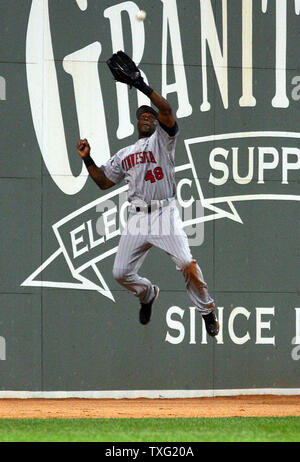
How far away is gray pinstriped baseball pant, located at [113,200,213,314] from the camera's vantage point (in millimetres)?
9227

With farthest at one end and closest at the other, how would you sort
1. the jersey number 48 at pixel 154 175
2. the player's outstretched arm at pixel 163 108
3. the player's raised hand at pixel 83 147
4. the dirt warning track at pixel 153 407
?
the dirt warning track at pixel 153 407
the jersey number 48 at pixel 154 175
the player's raised hand at pixel 83 147
the player's outstretched arm at pixel 163 108

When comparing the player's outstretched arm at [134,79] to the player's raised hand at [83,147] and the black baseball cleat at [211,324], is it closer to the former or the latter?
the player's raised hand at [83,147]

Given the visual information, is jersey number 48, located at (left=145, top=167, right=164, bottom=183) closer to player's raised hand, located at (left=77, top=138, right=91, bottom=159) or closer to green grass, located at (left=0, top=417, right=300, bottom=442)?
player's raised hand, located at (left=77, top=138, right=91, bottom=159)

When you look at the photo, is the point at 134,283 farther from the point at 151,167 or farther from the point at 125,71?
the point at 125,71

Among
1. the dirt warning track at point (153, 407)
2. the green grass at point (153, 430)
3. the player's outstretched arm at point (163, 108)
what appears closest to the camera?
the player's outstretched arm at point (163, 108)

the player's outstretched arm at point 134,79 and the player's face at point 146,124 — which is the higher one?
the player's outstretched arm at point 134,79

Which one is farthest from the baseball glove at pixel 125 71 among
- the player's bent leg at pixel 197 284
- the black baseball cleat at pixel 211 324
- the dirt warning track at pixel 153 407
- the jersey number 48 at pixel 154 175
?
the dirt warning track at pixel 153 407

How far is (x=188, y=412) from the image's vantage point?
A: 12.3 metres

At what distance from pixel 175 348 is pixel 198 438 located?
14.2 ft

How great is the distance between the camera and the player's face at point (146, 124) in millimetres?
9484

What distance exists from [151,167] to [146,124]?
0.45 metres

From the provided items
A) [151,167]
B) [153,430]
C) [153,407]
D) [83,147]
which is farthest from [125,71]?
[153,407]

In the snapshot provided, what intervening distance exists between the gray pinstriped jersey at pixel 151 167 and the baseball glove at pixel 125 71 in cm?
66

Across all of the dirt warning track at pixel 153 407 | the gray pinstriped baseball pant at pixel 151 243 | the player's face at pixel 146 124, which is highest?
the player's face at pixel 146 124
